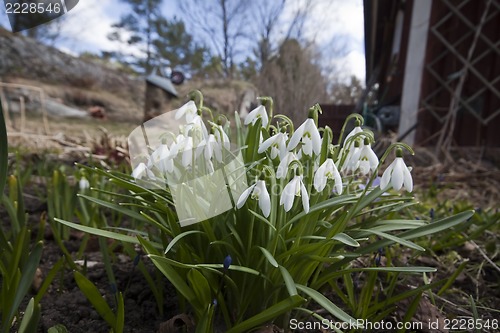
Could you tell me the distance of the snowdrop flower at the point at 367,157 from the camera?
2.91 ft

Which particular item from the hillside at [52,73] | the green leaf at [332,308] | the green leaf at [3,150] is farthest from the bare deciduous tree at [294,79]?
the hillside at [52,73]

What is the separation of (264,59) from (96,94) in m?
6.74

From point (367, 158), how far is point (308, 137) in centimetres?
15

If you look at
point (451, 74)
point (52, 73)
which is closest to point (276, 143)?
point (451, 74)

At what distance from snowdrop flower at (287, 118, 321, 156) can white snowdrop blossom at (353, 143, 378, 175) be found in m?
0.12

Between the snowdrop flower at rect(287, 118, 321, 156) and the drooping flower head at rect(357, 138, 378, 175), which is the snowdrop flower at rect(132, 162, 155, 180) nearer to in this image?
the snowdrop flower at rect(287, 118, 321, 156)

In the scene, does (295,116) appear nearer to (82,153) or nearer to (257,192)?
(257,192)

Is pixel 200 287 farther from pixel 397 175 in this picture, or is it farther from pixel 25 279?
pixel 397 175

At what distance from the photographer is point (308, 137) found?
86 centimetres

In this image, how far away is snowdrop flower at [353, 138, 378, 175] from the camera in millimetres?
888

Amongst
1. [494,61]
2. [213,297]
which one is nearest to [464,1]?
[494,61]

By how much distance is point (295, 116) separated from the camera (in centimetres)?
101

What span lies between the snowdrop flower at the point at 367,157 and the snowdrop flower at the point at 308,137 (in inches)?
4.5

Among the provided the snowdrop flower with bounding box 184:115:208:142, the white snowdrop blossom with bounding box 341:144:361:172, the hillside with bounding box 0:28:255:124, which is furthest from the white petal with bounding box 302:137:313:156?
the hillside with bounding box 0:28:255:124
